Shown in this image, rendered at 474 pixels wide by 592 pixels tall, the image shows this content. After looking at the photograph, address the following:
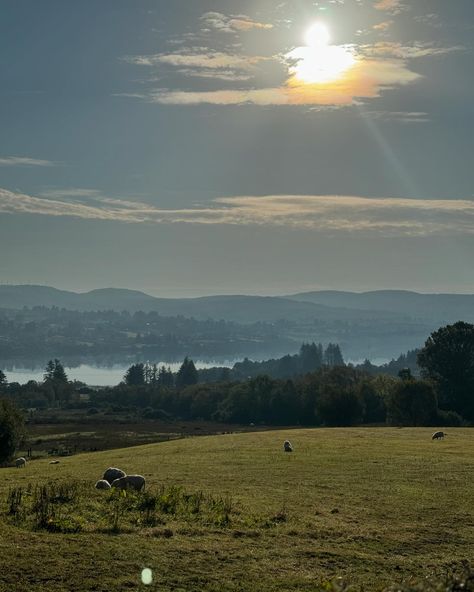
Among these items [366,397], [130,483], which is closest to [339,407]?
[366,397]

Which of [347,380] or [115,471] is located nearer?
[115,471]

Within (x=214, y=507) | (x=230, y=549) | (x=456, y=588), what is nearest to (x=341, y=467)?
(x=214, y=507)

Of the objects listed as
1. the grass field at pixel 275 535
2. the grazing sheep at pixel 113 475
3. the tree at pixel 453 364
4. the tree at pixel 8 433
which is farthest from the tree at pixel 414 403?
the grazing sheep at pixel 113 475

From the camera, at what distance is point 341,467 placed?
39.4 m

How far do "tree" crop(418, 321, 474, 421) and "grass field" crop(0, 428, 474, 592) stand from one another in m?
82.0

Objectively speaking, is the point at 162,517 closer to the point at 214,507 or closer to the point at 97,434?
the point at 214,507

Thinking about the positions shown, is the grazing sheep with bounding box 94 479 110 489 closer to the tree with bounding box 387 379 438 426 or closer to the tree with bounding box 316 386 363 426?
the tree with bounding box 387 379 438 426

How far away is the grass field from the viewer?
17.9 metres

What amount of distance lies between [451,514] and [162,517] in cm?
1133

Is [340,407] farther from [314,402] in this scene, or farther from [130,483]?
[130,483]

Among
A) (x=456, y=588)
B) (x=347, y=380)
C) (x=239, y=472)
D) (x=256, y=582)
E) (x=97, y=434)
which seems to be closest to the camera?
(x=456, y=588)

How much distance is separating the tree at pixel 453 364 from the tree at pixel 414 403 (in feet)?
57.2

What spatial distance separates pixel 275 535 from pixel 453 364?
344 ft

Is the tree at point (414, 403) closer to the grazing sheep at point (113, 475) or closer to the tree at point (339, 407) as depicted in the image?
the tree at point (339, 407)
